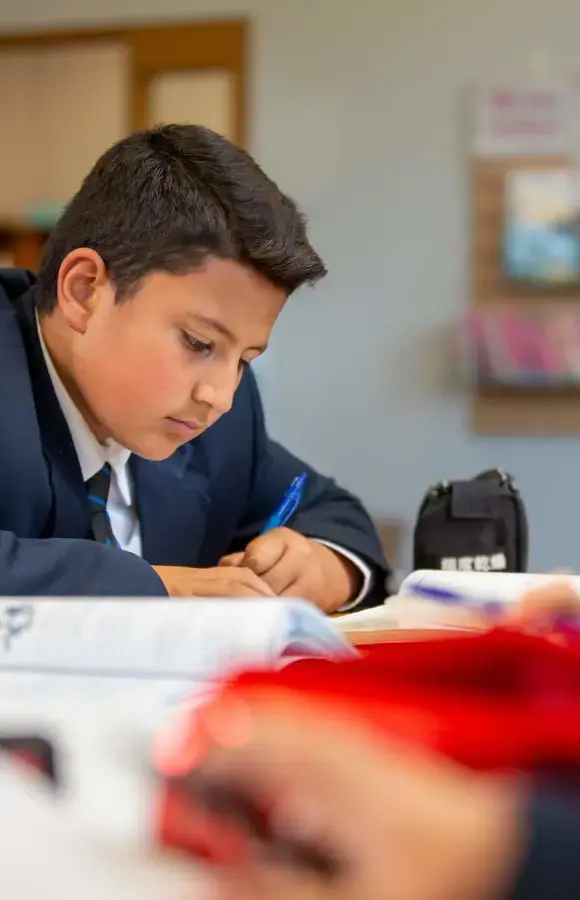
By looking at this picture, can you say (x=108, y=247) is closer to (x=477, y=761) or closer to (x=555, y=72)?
(x=477, y=761)

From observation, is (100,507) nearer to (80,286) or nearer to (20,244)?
→ (80,286)

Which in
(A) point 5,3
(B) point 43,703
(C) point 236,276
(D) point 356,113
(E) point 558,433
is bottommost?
(E) point 558,433

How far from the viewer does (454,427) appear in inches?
82.1

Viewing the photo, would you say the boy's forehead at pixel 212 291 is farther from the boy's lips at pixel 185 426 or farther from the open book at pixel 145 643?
the open book at pixel 145 643

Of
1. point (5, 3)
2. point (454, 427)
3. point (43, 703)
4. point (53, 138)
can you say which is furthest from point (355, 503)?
point (53, 138)

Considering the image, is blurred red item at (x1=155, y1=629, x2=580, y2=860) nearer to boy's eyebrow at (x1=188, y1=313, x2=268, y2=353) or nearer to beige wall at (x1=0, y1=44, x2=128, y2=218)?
boy's eyebrow at (x1=188, y1=313, x2=268, y2=353)

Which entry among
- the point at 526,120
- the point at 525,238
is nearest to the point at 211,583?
the point at 525,238

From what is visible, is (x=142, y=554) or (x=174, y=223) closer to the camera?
(x=174, y=223)

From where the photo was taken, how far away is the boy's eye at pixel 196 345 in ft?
2.38

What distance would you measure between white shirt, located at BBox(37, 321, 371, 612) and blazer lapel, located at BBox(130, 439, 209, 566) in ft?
0.03

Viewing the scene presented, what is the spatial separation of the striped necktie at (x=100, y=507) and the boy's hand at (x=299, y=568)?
11 cm

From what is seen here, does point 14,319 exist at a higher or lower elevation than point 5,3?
lower

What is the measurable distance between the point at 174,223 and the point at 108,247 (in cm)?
6

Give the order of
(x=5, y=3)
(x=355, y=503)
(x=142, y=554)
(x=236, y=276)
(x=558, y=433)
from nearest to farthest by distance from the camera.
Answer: (x=236, y=276), (x=142, y=554), (x=355, y=503), (x=558, y=433), (x=5, y=3)
